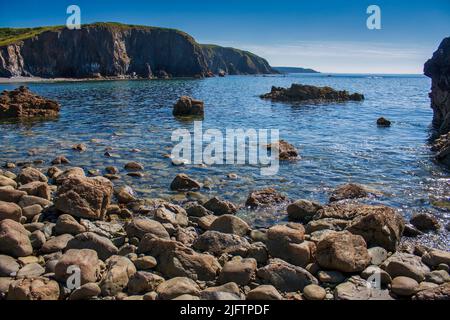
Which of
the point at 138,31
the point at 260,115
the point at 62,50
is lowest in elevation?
the point at 260,115

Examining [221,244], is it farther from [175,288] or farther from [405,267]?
[405,267]

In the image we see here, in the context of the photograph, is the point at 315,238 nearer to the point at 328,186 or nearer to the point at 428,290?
the point at 428,290

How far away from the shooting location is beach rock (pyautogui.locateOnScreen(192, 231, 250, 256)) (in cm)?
1083

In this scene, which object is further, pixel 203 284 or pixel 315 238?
pixel 315 238

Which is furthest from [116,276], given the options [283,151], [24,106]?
[24,106]

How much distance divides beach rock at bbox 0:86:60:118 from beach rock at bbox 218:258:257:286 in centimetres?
→ 4173

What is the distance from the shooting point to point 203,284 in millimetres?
9234

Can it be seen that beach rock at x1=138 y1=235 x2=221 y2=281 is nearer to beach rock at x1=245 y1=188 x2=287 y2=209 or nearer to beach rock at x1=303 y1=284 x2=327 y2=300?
beach rock at x1=303 y1=284 x2=327 y2=300

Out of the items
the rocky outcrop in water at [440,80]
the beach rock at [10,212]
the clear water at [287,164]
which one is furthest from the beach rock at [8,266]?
→ the rocky outcrop in water at [440,80]

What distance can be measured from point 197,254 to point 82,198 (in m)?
5.30

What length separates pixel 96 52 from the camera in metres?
168
